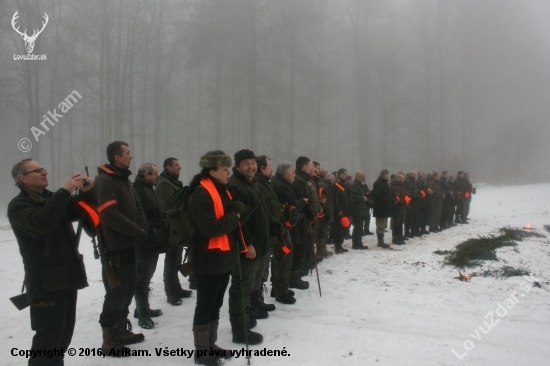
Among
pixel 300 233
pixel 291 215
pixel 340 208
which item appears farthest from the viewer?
pixel 340 208

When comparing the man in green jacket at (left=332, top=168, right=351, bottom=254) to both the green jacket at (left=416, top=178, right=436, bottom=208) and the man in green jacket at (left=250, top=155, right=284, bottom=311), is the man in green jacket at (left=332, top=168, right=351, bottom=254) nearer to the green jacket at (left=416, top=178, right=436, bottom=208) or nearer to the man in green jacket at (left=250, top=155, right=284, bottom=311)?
the green jacket at (left=416, top=178, right=436, bottom=208)

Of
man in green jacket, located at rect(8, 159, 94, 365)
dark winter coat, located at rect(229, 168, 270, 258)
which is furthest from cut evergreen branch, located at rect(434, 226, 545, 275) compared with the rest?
man in green jacket, located at rect(8, 159, 94, 365)

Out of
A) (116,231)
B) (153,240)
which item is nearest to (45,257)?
(116,231)

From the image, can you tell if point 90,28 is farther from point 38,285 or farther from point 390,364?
point 390,364

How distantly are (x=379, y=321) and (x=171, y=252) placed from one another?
3.18 m

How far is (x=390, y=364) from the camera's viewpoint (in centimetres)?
355

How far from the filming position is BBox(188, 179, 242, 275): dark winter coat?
3.36 meters

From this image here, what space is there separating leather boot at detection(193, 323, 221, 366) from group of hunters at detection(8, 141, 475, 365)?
0.01m

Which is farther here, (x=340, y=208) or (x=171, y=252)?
(x=340, y=208)

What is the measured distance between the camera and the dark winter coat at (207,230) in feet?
11.0

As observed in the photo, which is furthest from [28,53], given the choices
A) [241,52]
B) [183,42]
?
[241,52]

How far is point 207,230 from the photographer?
3342 mm

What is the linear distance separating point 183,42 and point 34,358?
21044mm

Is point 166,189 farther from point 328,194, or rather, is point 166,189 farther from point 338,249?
point 338,249
